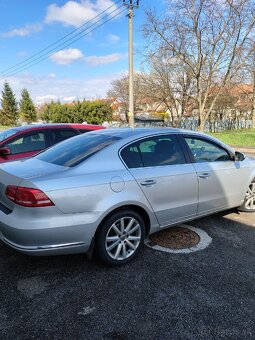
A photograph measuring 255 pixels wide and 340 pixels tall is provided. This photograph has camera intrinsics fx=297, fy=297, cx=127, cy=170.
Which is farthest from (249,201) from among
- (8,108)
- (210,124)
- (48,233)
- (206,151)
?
(8,108)

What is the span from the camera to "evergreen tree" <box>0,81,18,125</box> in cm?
6081

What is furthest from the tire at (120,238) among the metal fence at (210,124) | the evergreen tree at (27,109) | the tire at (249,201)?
the evergreen tree at (27,109)

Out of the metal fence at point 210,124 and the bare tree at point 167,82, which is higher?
the bare tree at point 167,82

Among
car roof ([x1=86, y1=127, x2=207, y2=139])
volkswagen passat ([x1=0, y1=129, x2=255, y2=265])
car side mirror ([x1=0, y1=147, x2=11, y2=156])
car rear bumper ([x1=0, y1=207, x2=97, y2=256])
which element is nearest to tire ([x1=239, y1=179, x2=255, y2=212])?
volkswagen passat ([x1=0, y1=129, x2=255, y2=265])

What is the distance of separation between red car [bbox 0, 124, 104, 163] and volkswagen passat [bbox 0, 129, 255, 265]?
224 cm

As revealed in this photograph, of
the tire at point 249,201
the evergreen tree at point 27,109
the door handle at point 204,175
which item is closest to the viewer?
the door handle at point 204,175

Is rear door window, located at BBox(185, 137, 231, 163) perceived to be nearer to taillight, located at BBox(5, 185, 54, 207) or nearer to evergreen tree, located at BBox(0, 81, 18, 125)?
taillight, located at BBox(5, 185, 54, 207)

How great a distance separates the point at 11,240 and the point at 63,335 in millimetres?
1086

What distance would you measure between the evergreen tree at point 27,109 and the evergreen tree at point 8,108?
2.00 metres

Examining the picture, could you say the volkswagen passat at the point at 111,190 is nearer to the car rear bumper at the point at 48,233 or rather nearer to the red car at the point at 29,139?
the car rear bumper at the point at 48,233

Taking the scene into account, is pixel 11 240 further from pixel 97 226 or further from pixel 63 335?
pixel 63 335

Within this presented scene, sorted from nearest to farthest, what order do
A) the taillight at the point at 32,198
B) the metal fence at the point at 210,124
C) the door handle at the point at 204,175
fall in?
the taillight at the point at 32,198, the door handle at the point at 204,175, the metal fence at the point at 210,124

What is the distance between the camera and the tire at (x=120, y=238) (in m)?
3.13

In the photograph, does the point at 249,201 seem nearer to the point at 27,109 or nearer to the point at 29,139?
the point at 29,139
